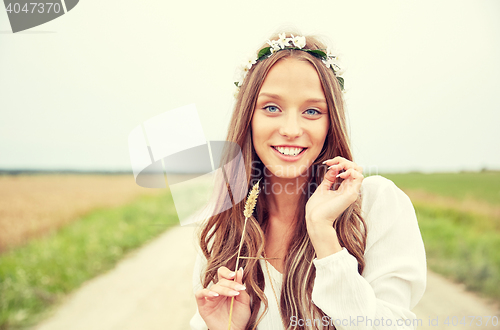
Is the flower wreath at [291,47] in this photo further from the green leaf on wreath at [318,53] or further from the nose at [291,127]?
the nose at [291,127]

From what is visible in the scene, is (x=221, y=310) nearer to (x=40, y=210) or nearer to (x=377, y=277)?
(x=377, y=277)

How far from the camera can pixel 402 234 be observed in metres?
1.62

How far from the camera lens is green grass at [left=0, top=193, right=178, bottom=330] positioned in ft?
14.2

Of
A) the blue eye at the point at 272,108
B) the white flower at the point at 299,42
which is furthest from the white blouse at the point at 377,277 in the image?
the white flower at the point at 299,42

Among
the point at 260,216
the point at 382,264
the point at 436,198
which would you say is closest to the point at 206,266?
the point at 260,216

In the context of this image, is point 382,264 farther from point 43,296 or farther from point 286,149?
point 43,296

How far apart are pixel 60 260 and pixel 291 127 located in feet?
19.4

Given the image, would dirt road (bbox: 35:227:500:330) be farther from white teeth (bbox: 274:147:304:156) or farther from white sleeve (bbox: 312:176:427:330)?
white sleeve (bbox: 312:176:427:330)

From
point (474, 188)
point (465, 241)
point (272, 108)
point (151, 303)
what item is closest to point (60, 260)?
point (151, 303)

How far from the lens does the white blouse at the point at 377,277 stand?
1419 mm

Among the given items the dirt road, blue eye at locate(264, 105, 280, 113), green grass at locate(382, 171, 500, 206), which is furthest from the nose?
green grass at locate(382, 171, 500, 206)

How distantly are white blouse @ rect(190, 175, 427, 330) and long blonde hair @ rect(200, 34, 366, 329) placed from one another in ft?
0.22

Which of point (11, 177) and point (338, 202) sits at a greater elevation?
point (338, 202)

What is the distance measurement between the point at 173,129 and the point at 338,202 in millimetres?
1898
